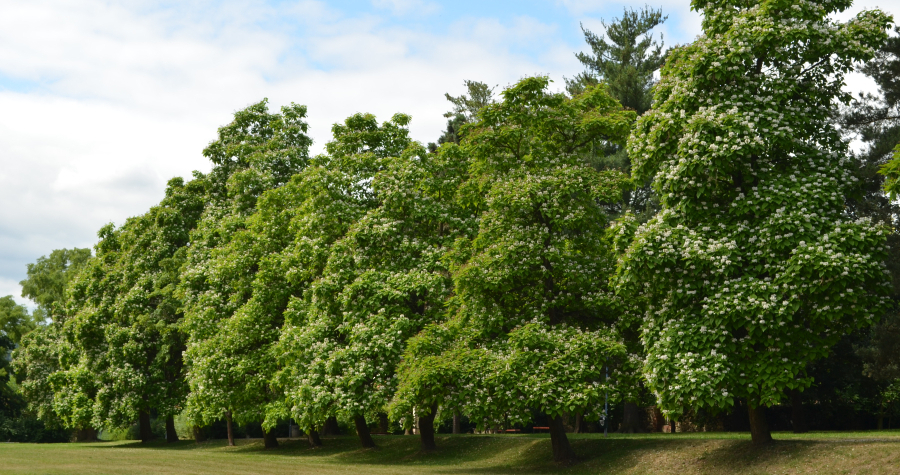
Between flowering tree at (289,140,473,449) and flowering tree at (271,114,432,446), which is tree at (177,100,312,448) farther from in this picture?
flowering tree at (289,140,473,449)

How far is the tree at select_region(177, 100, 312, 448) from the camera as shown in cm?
3500

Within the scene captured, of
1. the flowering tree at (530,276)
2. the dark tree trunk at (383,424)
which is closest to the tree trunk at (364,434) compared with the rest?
the flowering tree at (530,276)

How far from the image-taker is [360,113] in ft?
109

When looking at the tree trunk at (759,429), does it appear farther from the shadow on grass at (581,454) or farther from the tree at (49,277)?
the tree at (49,277)

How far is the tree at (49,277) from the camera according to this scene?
67062 mm

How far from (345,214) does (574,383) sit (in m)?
12.9

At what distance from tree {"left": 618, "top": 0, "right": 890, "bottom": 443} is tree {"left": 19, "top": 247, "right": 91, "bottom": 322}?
5892cm

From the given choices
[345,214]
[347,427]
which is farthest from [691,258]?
[347,427]

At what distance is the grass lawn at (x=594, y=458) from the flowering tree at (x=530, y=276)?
2.08 meters

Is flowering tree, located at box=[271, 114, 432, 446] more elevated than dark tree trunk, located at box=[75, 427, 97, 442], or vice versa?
flowering tree, located at box=[271, 114, 432, 446]

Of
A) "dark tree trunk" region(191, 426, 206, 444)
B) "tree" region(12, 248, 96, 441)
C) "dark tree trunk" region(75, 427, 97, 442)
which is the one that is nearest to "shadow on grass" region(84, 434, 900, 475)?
"dark tree trunk" region(191, 426, 206, 444)

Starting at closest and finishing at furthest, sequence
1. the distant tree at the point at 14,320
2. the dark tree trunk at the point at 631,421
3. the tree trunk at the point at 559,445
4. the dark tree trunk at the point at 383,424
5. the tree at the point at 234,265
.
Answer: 1. the tree trunk at the point at 559,445
2. the tree at the point at 234,265
3. the dark tree trunk at the point at 631,421
4. the dark tree trunk at the point at 383,424
5. the distant tree at the point at 14,320

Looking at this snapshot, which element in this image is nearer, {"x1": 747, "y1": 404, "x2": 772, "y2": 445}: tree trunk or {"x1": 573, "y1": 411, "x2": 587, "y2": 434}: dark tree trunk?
{"x1": 747, "y1": 404, "x2": 772, "y2": 445}: tree trunk

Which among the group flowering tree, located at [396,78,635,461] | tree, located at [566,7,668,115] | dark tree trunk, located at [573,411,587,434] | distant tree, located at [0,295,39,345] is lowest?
dark tree trunk, located at [573,411,587,434]
